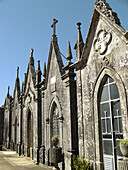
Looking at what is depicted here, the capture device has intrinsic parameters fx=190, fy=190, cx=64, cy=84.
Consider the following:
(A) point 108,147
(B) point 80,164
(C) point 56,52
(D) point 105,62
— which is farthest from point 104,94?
(C) point 56,52

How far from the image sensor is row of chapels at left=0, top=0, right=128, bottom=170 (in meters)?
6.47

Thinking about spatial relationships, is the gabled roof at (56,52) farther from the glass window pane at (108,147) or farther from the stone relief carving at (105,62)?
the glass window pane at (108,147)

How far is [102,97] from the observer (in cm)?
724

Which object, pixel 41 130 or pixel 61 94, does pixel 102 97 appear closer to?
pixel 61 94

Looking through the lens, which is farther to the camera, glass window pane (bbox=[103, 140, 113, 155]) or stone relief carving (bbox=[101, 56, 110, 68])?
stone relief carving (bbox=[101, 56, 110, 68])

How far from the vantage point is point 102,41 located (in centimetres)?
736

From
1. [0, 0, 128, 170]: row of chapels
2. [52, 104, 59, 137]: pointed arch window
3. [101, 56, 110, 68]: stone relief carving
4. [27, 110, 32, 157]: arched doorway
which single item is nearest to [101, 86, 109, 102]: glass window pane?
[0, 0, 128, 170]: row of chapels

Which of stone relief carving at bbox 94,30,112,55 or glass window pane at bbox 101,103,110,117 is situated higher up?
stone relief carving at bbox 94,30,112,55

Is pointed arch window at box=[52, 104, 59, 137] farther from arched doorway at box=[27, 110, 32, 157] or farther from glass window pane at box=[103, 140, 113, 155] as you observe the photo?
arched doorway at box=[27, 110, 32, 157]

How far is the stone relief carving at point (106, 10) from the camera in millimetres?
6898

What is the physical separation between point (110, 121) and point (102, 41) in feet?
9.99

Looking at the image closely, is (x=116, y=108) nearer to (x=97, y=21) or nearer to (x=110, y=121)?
(x=110, y=121)

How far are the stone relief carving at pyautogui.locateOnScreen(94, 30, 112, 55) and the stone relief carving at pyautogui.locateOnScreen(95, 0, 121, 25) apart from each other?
550 mm

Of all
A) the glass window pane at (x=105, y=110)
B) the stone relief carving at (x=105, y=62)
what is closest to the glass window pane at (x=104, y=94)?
the glass window pane at (x=105, y=110)
